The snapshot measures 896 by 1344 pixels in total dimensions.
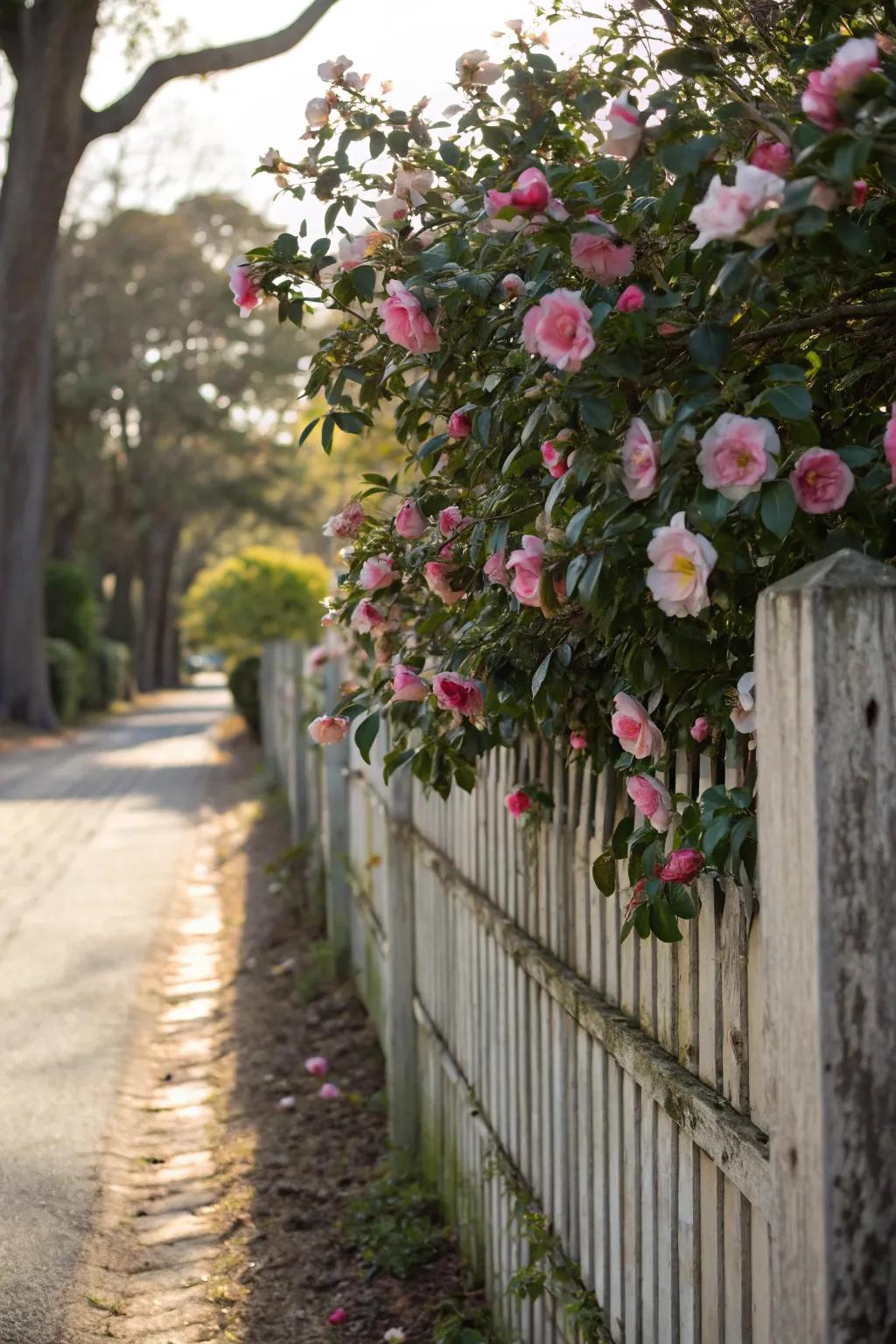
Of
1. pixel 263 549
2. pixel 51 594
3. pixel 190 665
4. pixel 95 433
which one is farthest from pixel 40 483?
pixel 190 665

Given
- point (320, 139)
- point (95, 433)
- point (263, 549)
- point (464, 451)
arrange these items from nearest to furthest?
point (464, 451)
point (320, 139)
point (263, 549)
point (95, 433)

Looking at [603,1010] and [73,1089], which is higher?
[603,1010]

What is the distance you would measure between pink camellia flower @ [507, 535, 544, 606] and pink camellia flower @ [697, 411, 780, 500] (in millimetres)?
358

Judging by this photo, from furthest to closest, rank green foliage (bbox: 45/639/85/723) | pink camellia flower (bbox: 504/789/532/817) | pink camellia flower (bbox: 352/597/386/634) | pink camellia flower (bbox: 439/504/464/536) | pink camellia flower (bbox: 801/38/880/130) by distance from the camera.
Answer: green foliage (bbox: 45/639/85/723) → pink camellia flower (bbox: 504/789/532/817) → pink camellia flower (bbox: 352/597/386/634) → pink camellia flower (bbox: 439/504/464/536) → pink camellia flower (bbox: 801/38/880/130)

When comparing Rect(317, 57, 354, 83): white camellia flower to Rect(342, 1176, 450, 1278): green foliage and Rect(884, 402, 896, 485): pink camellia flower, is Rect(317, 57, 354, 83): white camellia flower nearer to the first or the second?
Rect(884, 402, 896, 485): pink camellia flower

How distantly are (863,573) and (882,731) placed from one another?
18 cm

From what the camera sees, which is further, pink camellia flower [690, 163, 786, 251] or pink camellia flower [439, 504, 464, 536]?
pink camellia flower [439, 504, 464, 536]

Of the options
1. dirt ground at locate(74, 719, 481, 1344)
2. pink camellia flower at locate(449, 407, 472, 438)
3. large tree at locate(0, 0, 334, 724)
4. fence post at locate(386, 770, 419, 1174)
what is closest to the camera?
pink camellia flower at locate(449, 407, 472, 438)

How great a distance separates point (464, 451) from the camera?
8.41 feet

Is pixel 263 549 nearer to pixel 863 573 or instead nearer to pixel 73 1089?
pixel 73 1089

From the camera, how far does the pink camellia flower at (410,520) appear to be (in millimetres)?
2701

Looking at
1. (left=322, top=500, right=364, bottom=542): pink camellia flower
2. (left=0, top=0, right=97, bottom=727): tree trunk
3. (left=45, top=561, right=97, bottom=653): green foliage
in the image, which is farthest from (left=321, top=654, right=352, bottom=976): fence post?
(left=45, top=561, right=97, bottom=653): green foliage

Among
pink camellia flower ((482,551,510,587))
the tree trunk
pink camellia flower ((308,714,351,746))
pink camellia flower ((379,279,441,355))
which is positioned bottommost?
pink camellia flower ((308,714,351,746))

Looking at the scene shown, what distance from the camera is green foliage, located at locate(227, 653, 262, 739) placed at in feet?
70.8
